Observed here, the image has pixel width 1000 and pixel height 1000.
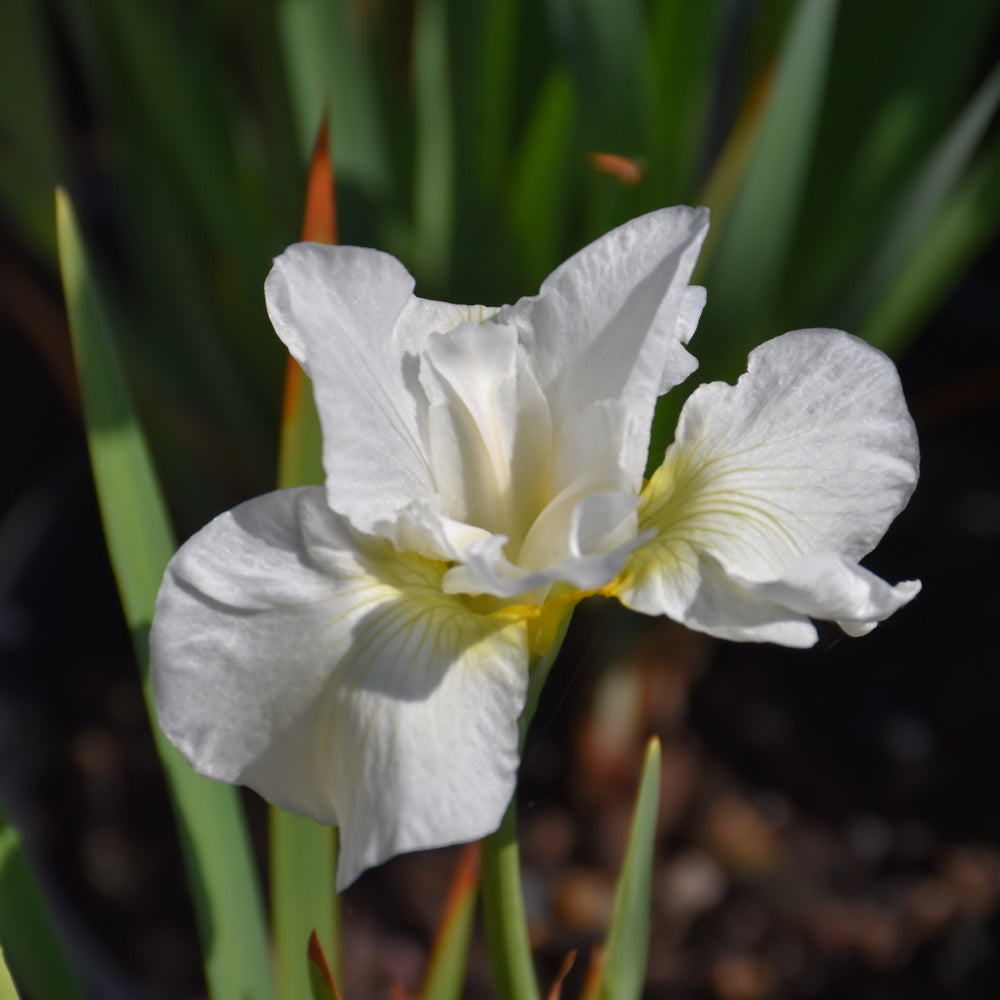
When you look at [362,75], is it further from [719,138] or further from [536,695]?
[536,695]

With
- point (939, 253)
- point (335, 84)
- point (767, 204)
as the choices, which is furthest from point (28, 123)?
point (939, 253)

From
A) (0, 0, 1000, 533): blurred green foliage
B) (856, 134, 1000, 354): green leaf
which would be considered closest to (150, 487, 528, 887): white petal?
(0, 0, 1000, 533): blurred green foliage

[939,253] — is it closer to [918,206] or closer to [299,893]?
[918,206]

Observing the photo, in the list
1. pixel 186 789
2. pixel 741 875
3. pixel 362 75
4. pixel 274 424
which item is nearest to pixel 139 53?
pixel 362 75

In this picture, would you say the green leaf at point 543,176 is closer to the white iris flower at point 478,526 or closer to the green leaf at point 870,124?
the green leaf at point 870,124

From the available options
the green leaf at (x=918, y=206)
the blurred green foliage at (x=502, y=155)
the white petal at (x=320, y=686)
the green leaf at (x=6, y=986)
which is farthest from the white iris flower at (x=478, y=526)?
the green leaf at (x=918, y=206)
